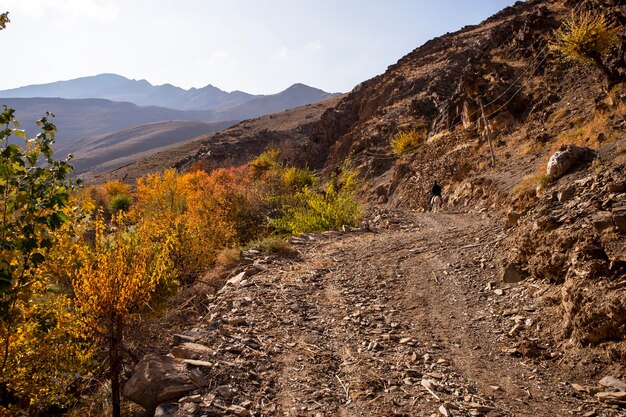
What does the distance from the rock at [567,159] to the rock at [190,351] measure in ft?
33.6

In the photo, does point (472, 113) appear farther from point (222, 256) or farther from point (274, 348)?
point (274, 348)

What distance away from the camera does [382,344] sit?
5.95 meters

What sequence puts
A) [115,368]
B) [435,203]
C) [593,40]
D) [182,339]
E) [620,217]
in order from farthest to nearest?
[435,203] → [593,40] → [182,339] → [620,217] → [115,368]

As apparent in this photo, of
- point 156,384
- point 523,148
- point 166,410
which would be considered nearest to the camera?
point 166,410

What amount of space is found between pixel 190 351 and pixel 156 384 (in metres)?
0.77

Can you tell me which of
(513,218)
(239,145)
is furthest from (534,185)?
(239,145)

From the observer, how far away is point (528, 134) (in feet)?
68.1

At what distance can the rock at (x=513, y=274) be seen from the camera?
7238 millimetres

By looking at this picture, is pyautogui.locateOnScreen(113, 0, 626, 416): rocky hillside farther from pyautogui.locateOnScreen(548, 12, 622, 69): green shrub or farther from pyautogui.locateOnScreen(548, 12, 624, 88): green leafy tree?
pyautogui.locateOnScreen(548, 12, 622, 69): green shrub

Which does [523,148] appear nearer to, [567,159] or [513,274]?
[567,159]

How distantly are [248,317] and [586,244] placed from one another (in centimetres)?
522

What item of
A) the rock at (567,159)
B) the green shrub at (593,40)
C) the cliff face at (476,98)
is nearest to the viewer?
the rock at (567,159)

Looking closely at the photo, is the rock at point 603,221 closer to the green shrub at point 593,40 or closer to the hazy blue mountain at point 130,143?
the green shrub at point 593,40

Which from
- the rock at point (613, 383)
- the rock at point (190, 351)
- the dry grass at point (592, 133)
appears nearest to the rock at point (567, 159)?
the dry grass at point (592, 133)
